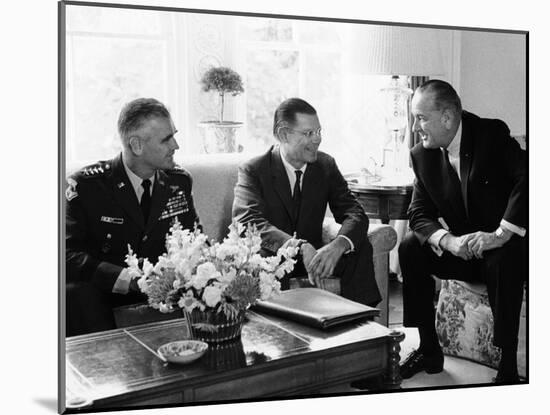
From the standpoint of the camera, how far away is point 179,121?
3.33 metres

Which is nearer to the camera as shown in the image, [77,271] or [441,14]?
[77,271]

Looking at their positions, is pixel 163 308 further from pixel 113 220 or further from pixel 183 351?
pixel 113 220

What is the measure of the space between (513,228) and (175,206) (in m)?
1.48

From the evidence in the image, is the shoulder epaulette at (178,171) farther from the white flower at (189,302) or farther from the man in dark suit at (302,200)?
the white flower at (189,302)

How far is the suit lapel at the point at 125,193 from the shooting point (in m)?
3.28

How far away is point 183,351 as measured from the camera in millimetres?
3057

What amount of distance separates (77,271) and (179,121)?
27.1 inches

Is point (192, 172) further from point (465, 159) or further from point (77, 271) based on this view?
point (465, 159)

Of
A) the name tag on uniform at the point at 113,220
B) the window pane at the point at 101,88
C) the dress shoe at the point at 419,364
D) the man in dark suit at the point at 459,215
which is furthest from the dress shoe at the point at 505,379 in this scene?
the window pane at the point at 101,88

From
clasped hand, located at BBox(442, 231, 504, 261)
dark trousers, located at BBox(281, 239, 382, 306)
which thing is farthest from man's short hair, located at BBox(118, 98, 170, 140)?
clasped hand, located at BBox(442, 231, 504, 261)

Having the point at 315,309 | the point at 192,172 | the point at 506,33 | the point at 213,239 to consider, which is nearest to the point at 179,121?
the point at 192,172

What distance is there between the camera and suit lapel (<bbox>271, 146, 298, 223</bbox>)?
349 cm

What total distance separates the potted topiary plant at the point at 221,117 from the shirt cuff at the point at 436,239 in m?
0.96

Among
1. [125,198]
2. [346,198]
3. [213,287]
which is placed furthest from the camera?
[346,198]
